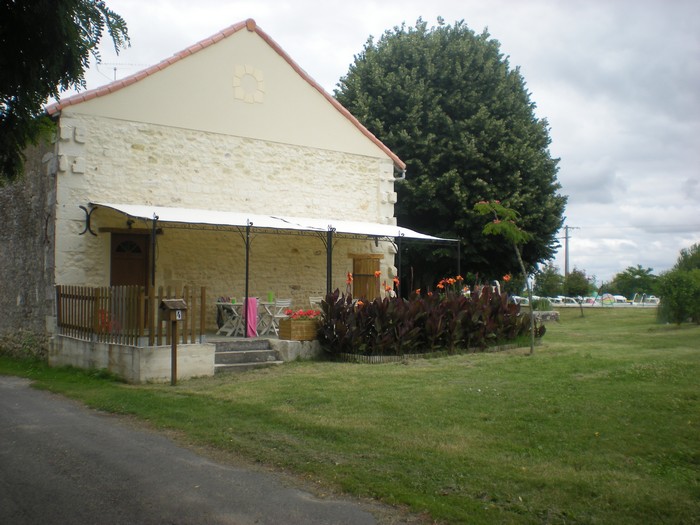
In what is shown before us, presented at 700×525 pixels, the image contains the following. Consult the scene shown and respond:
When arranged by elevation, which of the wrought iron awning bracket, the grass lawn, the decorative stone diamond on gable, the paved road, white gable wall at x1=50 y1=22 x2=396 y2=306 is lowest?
the paved road

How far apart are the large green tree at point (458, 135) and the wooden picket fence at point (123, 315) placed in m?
11.2

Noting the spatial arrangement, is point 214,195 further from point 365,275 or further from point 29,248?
point 365,275

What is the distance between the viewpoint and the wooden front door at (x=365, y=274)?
15971 mm

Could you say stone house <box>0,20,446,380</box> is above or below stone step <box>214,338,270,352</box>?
above

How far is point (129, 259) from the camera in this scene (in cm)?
1321

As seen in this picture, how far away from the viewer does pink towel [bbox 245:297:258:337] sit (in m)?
12.6

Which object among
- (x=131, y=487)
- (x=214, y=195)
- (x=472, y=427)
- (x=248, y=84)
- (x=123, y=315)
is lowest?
(x=131, y=487)

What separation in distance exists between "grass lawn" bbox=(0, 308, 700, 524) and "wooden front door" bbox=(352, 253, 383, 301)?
5038 millimetres

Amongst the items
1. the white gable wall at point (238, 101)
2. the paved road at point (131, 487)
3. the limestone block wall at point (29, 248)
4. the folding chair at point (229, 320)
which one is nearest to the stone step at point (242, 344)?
the folding chair at point (229, 320)

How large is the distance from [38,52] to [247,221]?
26.0ft

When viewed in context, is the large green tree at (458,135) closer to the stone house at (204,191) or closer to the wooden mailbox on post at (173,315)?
the stone house at (204,191)

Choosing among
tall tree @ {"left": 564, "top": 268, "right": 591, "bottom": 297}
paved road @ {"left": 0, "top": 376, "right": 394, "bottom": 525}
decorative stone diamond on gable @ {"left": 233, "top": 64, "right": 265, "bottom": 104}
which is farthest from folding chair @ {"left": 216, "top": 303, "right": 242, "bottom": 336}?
tall tree @ {"left": 564, "top": 268, "right": 591, "bottom": 297}

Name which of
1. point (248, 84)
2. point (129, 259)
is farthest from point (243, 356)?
point (248, 84)

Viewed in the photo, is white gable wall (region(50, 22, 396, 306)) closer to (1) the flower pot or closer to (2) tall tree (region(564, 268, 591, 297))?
(1) the flower pot
